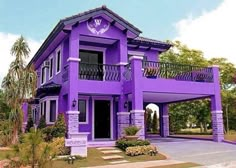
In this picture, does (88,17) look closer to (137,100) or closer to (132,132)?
(137,100)

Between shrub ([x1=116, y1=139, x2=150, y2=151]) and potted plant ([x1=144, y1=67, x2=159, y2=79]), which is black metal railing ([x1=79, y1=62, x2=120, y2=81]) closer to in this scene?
potted plant ([x1=144, y1=67, x2=159, y2=79])

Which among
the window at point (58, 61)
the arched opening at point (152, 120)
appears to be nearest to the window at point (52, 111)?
the window at point (58, 61)

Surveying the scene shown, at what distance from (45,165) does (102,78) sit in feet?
34.2

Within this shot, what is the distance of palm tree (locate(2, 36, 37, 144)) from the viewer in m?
18.7

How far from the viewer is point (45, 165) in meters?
8.01

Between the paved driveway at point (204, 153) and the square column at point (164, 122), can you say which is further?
the square column at point (164, 122)

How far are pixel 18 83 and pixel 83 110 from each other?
508 centimetres

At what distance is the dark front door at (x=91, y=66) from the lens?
1752 centimetres

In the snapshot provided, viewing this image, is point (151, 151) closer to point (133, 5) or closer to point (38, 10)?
point (133, 5)

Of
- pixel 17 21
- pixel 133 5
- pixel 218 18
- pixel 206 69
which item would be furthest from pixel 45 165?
pixel 218 18

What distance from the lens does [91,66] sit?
1809 cm

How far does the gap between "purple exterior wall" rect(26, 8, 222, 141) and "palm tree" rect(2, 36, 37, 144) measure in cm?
184

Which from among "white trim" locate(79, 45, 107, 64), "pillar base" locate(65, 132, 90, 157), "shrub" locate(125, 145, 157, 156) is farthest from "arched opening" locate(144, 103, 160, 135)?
"pillar base" locate(65, 132, 90, 157)

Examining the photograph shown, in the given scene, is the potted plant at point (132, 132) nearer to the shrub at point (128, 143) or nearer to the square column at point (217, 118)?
the shrub at point (128, 143)
